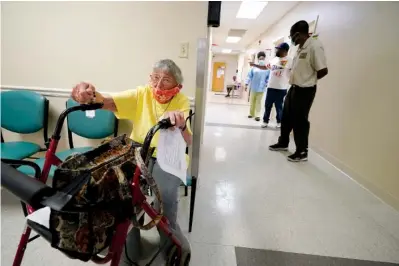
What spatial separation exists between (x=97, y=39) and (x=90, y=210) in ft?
5.13

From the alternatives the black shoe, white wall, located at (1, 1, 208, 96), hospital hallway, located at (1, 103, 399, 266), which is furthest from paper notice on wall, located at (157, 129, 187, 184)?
the black shoe

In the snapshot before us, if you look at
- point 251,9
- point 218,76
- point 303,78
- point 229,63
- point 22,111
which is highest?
point 229,63

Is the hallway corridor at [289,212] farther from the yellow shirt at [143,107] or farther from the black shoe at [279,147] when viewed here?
the yellow shirt at [143,107]

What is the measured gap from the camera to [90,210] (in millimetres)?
593

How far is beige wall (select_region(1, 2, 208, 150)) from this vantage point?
1678 mm

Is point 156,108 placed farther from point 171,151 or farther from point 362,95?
point 362,95

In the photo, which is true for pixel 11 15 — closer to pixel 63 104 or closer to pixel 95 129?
pixel 63 104

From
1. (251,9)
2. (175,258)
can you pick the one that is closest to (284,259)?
(175,258)

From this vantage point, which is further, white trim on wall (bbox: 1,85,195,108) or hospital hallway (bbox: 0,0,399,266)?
white trim on wall (bbox: 1,85,195,108)

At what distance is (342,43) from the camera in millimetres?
2783

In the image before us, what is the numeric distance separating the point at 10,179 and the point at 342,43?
11.2 feet

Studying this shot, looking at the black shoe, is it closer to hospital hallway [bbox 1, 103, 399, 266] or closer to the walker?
hospital hallway [bbox 1, 103, 399, 266]

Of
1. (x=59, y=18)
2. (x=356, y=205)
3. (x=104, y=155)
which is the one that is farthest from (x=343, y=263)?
(x=59, y=18)

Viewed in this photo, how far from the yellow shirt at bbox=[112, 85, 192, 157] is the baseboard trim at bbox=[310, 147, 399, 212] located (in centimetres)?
196
